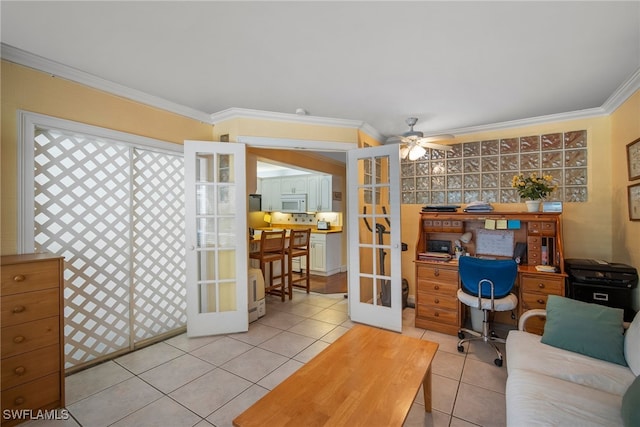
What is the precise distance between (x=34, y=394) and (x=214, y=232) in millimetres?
1650

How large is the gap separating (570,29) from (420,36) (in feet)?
2.77

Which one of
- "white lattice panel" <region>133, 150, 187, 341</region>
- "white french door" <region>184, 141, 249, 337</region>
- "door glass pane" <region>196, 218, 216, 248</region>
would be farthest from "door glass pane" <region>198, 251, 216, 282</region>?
"white lattice panel" <region>133, 150, 187, 341</region>

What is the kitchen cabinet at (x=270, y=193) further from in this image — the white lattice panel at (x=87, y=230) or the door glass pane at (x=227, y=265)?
the white lattice panel at (x=87, y=230)

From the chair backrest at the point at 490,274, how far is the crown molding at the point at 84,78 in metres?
3.16

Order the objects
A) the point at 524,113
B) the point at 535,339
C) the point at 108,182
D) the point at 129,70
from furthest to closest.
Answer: the point at 524,113 → the point at 108,182 → the point at 129,70 → the point at 535,339

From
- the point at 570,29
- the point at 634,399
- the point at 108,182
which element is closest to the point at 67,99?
the point at 108,182

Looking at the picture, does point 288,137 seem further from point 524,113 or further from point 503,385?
point 503,385

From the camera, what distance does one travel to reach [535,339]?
1970 millimetres

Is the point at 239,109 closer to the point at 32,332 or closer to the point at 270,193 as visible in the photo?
the point at 32,332

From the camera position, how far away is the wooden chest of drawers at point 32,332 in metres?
1.62

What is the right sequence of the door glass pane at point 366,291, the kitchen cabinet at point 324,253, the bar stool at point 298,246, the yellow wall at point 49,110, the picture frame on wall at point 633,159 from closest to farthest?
the yellow wall at point 49,110 < the picture frame on wall at point 633,159 < the door glass pane at point 366,291 < the bar stool at point 298,246 < the kitchen cabinet at point 324,253

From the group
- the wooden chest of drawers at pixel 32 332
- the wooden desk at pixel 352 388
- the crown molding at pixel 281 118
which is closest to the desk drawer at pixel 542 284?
the wooden desk at pixel 352 388

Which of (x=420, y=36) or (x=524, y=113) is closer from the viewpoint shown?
(x=420, y=36)

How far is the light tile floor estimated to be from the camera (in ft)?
5.83
